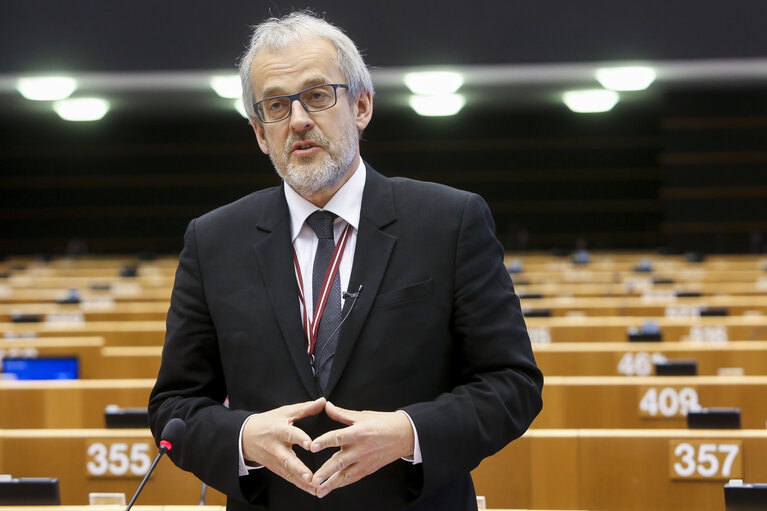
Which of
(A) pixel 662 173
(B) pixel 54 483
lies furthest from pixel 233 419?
(A) pixel 662 173

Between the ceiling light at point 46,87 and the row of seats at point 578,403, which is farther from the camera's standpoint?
the ceiling light at point 46,87

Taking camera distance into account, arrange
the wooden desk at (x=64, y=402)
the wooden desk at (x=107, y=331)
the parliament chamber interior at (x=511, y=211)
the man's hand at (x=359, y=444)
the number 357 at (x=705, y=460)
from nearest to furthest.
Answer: the man's hand at (x=359, y=444), the number 357 at (x=705, y=460), the parliament chamber interior at (x=511, y=211), the wooden desk at (x=64, y=402), the wooden desk at (x=107, y=331)

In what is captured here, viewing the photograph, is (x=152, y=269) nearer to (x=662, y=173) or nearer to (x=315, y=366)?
(x=662, y=173)

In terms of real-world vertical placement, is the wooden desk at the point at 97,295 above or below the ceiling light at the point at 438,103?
below

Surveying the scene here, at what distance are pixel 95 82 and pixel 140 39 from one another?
3.29 feet

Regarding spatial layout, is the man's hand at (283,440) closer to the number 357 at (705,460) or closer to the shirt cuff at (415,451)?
the shirt cuff at (415,451)

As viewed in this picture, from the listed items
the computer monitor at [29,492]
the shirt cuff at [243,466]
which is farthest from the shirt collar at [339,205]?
the computer monitor at [29,492]

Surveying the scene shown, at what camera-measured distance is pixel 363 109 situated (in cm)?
153

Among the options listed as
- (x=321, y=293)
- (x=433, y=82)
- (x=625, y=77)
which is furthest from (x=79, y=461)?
A: (x=625, y=77)

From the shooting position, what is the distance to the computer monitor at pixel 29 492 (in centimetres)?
251

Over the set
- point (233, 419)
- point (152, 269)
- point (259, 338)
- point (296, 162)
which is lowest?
point (233, 419)

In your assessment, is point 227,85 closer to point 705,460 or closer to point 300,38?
point 705,460

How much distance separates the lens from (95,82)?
979cm

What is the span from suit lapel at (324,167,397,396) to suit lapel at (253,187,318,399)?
0.05 meters
